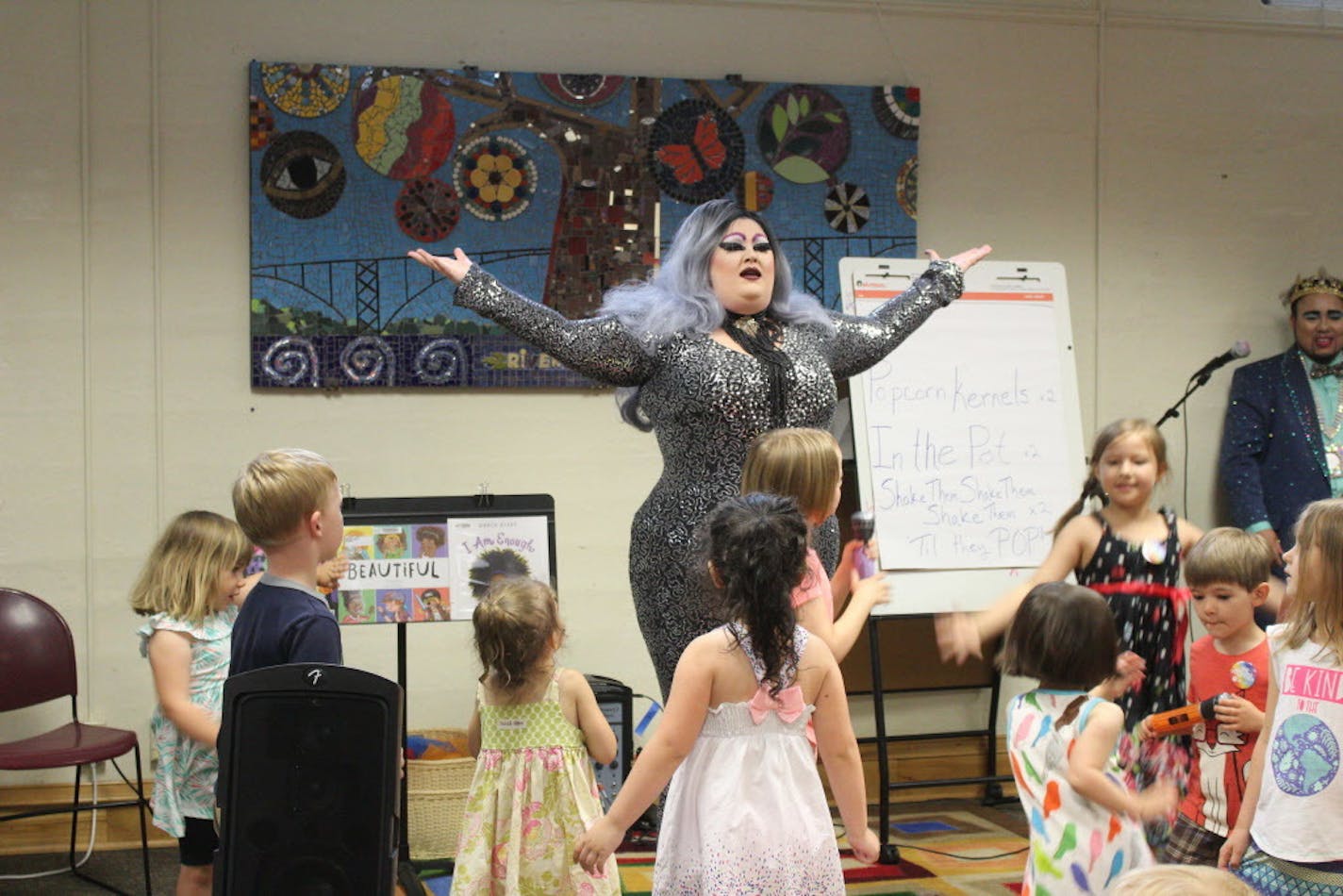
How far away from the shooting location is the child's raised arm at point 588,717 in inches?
113

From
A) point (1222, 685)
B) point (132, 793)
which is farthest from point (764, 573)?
point (132, 793)

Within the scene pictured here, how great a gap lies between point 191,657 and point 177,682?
6 centimetres

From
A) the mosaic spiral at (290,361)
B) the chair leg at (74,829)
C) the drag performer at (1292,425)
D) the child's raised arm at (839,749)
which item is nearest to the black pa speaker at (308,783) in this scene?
the child's raised arm at (839,749)

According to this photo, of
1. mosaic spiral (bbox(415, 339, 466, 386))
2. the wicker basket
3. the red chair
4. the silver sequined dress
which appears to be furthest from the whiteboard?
the red chair

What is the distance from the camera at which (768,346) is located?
9.78 ft

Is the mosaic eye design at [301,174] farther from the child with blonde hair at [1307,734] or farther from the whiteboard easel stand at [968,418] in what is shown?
the child with blonde hair at [1307,734]

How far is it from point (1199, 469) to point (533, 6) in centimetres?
297

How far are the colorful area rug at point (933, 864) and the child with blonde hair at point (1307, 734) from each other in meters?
1.53

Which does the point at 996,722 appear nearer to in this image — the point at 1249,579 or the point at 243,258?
the point at 1249,579

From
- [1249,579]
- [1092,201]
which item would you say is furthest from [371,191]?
[1249,579]

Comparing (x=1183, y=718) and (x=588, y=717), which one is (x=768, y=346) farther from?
(x=1183, y=718)

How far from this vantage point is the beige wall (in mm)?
4578

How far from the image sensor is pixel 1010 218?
527cm

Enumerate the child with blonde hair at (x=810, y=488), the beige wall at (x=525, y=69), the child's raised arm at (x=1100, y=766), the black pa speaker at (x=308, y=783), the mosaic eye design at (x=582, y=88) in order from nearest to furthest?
the black pa speaker at (x=308, y=783) < the child's raised arm at (x=1100, y=766) < the child with blonde hair at (x=810, y=488) < the beige wall at (x=525, y=69) < the mosaic eye design at (x=582, y=88)
